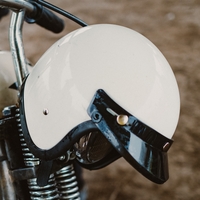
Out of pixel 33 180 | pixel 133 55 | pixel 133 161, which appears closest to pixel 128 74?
pixel 133 55

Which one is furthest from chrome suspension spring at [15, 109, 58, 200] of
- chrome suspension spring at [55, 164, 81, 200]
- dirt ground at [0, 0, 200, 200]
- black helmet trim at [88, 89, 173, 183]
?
dirt ground at [0, 0, 200, 200]

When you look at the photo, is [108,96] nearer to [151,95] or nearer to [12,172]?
[151,95]

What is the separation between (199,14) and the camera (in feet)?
4.88

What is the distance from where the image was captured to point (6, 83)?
66 centimetres

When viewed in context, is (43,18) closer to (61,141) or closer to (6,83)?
(6,83)

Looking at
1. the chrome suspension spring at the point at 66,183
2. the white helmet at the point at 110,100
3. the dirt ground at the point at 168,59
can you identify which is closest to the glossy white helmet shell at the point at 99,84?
the white helmet at the point at 110,100

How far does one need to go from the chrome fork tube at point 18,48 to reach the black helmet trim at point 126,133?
0.17 metres

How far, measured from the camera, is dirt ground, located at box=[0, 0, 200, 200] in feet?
4.05

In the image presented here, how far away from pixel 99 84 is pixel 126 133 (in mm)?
87

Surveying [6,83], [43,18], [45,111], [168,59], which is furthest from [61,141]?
[168,59]

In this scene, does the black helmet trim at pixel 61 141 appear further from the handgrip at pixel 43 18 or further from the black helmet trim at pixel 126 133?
the handgrip at pixel 43 18

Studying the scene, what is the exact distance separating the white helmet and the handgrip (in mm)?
194

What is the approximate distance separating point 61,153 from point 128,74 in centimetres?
16

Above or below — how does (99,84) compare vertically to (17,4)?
below
